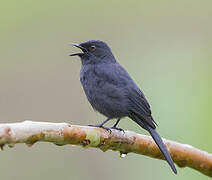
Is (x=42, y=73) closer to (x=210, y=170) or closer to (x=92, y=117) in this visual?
(x=92, y=117)

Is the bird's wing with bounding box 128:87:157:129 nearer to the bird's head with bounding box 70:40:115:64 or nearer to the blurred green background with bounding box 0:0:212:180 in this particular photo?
the blurred green background with bounding box 0:0:212:180

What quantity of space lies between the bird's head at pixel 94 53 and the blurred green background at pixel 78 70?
61 centimetres

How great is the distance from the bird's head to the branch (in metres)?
1.49

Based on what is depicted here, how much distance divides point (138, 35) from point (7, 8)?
1.93m

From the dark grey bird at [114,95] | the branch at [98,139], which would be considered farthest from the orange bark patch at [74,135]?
the dark grey bird at [114,95]

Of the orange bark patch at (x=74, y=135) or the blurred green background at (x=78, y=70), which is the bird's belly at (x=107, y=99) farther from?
the orange bark patch at (x=74, y=135)

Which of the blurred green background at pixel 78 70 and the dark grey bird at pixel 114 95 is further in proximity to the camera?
the blurred green background at pixel 78 70

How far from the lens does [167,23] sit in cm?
876

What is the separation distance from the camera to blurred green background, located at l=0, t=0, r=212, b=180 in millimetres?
6016

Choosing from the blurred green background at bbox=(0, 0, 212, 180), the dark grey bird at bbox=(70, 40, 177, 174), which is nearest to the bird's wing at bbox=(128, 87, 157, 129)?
the dark grey bird at bbox=(70, 40, 177, 174)

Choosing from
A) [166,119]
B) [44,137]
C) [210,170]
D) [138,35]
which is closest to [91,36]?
[138,35]

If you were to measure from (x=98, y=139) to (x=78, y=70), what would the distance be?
11.9 ft

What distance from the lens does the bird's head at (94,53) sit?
6.29 metres

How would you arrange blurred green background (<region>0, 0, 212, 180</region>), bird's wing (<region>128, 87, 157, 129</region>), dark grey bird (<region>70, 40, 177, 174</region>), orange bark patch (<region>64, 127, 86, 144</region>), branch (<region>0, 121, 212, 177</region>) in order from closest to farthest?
branch (<region>0, 121, 212, 177</region>), orange bark patch (<region>64, 127, 86, 144</region>), bird's wing (<region>128, 87, 157, 129</region>), dark grey bird (<region>70, 40, 177, 174</region>), blurred green background (<region>0, 0, 212, 180</region>)
